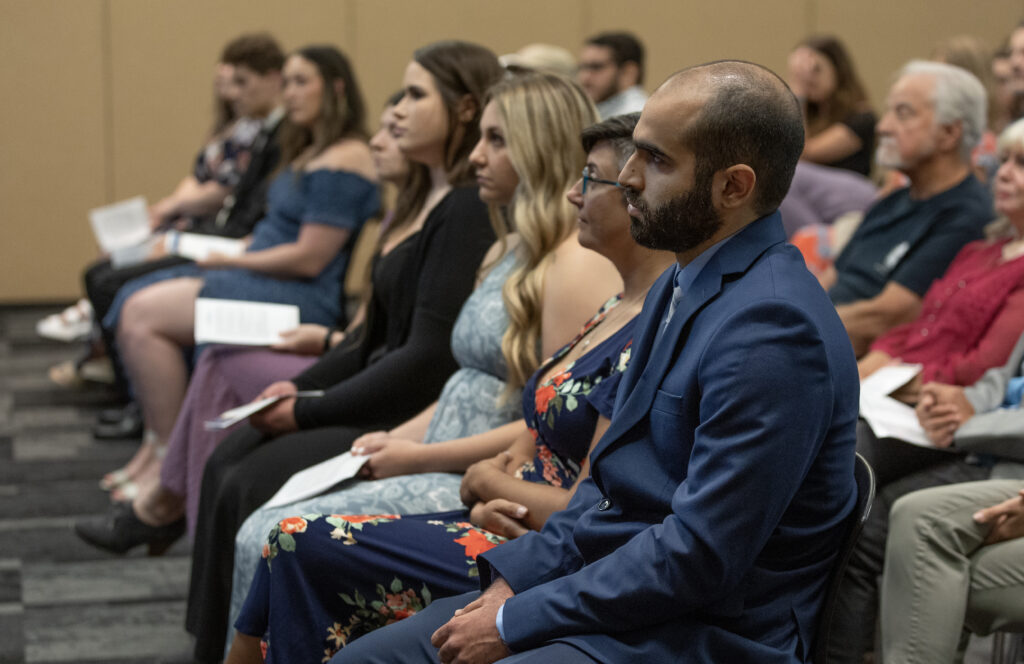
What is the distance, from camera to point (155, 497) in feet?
10.6

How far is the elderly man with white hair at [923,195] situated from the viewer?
300 cm

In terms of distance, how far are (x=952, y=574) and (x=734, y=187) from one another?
3.20 ft

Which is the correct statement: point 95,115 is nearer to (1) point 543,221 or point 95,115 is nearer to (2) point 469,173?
(2) point 469,173

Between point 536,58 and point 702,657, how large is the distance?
11.6ft

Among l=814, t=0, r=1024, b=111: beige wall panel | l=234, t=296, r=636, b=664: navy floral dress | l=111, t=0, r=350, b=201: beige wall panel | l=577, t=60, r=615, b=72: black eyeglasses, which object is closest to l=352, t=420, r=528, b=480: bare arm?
l=234, t=296, r=636, b=664: navy floral dress

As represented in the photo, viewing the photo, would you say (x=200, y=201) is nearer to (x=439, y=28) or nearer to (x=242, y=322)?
(x=242, y=322)

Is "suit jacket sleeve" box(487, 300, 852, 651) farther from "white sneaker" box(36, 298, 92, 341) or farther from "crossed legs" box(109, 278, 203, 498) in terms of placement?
"white sneaker" box(36, 298, 92, 341)

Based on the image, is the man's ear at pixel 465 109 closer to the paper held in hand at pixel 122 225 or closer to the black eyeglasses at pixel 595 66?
the paper held in hand at pixel 122 225

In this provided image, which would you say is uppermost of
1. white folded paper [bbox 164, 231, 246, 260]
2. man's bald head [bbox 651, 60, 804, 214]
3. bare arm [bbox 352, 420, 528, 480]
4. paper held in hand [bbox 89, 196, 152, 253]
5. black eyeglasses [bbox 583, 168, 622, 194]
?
man's bald head [bbox 651, 60, 804, 214]

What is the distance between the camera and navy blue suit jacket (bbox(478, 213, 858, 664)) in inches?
52.3

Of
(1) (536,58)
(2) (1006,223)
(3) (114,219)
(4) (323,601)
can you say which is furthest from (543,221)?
(3) (114,219)

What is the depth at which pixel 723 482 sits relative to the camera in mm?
1324

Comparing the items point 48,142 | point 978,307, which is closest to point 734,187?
point 978,307

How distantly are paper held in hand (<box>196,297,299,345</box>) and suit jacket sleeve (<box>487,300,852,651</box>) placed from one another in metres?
2.06
